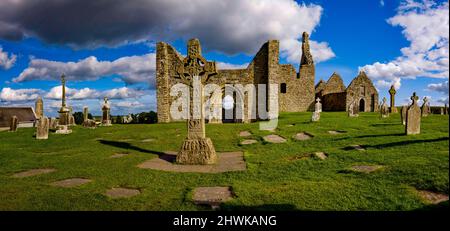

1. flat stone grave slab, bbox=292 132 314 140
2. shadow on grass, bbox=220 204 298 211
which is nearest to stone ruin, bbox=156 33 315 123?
flat stone grave slab, bbox=292 132 314 140

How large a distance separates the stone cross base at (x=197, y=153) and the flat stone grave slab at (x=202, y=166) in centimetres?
18

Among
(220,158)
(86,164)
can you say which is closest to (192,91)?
(220,158)

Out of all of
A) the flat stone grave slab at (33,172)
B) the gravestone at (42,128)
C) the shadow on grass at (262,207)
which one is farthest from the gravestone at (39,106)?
the shadow on grass at (262,207)

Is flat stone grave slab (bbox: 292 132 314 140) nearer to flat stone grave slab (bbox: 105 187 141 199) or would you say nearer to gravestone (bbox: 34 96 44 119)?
flat stone grave slab (bbox: 105 187 141 199)

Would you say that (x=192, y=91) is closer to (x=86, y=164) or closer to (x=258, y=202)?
(x=86, y=164)

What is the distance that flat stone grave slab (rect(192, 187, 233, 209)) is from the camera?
3916mm

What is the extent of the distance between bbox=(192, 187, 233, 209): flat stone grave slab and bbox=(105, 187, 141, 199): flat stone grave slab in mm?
1026

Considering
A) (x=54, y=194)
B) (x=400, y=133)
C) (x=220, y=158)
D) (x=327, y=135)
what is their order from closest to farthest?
(x=54, y=194) → (x=220, y=158) → (x=400, y=133) → (x=327, y=135)

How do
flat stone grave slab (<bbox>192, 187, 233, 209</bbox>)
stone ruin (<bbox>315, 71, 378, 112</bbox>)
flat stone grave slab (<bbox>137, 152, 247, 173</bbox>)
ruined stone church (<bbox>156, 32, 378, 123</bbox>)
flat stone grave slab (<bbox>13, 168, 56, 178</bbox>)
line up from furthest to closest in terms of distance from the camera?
stone ruin (<bbox>315, 71, 378, 112</bbox>), ruined stone church (<bbox>156, 32, 378, 123</bbox>), flat stone grave slab (<bbox>137, 152, 247, 173</bbox>), flat stone grave slab (<bbox>13, 168, 56, 178</bbox>), flat stone grave slab (<bbox>192, 187, 233, 209</bbox>)

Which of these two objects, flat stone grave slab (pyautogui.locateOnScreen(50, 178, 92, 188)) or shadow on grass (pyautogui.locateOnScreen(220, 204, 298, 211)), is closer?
shadow on grass (pyautogui.locateOnScreen(220, 204, 298, 211))

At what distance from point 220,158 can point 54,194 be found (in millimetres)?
4132

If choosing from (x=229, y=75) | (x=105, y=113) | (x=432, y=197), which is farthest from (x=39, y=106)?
(x=432, y=197)
